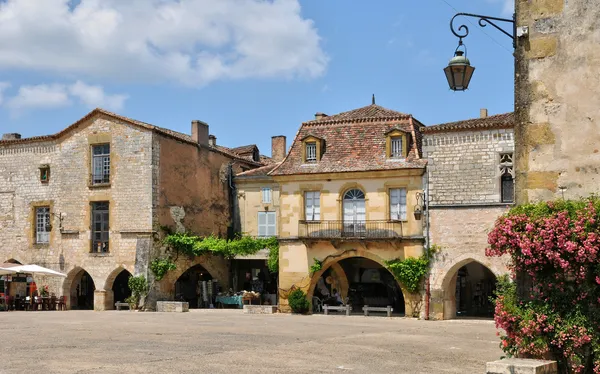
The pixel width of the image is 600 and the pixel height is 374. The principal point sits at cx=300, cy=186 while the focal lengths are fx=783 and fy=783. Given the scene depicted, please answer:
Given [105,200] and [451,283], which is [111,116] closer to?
[105,200]

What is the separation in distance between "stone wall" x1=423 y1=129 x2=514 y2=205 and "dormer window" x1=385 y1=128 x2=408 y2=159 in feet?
4.44

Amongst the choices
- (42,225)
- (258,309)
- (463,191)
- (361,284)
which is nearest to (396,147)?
(463,191)

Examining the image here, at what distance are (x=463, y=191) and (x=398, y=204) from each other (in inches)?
108

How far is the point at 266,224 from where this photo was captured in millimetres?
36125

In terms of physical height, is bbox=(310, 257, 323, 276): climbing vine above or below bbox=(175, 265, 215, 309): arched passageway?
above

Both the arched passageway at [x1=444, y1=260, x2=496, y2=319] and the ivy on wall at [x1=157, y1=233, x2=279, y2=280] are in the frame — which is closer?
the arched passageway at [x1=444, y1=260, x2=496, y2=319]

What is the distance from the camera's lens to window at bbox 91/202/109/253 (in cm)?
3319

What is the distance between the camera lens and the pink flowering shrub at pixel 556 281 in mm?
10109

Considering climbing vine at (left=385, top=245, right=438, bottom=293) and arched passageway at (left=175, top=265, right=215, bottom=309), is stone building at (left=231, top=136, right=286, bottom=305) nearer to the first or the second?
arched passageway at (left=175, top=265, right=215, bottom=309)

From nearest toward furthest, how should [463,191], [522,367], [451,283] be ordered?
[522,367] < [463,191] < [451,283]

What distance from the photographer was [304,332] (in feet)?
67.7

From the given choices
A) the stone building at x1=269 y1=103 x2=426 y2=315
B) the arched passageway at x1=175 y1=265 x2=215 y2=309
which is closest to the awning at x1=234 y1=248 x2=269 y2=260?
the stone building at x1=269 y1=103 x2=426 y2=315

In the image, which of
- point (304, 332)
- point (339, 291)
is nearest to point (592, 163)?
point (304, 332)

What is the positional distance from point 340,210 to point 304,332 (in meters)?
10.2
